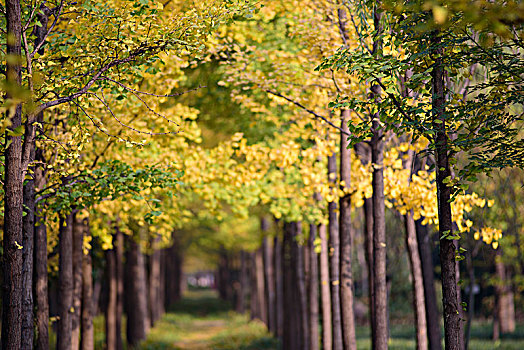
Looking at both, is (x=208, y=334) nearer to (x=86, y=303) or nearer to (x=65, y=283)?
(x=86, y=303)

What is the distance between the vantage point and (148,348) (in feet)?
68.2

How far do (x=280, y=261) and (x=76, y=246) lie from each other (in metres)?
13.6

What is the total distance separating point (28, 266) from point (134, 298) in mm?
13857

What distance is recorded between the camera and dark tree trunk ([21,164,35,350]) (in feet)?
24.7

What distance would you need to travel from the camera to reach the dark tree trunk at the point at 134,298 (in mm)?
21016

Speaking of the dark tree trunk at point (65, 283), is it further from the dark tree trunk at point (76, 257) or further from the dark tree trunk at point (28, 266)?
the dark tree trunk at point (28, 266)

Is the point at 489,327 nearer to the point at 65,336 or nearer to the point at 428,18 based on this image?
the point at 65,336

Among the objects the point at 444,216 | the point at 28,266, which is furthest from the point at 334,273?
the point at 28,266

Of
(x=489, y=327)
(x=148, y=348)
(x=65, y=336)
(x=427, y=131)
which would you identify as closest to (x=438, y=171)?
(x=427, y=131)

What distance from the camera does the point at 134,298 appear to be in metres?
20.9

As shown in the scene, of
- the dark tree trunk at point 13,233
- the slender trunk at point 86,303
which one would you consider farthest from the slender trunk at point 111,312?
the dark tree trunk at point 13,233

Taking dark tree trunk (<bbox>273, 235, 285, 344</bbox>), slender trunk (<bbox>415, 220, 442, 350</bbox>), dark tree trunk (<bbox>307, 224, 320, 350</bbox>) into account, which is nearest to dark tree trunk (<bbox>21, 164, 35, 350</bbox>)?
slender trunk (<bbox>415, 220, 442, 350</bbox>)

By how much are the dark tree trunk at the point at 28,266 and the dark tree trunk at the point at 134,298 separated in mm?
12718

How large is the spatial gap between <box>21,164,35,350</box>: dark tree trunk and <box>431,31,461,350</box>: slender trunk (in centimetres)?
510
